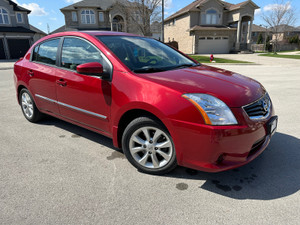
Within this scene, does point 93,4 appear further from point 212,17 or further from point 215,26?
point 215,26

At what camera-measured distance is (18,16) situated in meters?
32.0

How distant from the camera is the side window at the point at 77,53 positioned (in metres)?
3.13

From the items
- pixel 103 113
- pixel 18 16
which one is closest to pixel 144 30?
pixel 18 16

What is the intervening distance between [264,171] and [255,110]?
0.86m

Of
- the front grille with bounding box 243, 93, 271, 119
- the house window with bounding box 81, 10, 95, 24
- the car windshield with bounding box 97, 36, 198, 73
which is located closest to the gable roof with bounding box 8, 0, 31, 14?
the house window with bounding box 81, 10, 95, 24

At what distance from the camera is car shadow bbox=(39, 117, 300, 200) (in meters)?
2.45

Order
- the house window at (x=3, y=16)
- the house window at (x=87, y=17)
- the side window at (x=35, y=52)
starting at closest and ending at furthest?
the side window at (x=35, y=52)
the house window at (x=3, y=16)
the house window at (x=87, y=17)

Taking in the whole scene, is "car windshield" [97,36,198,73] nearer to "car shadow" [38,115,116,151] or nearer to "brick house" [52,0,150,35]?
"car shadow" [38,115,116,151]

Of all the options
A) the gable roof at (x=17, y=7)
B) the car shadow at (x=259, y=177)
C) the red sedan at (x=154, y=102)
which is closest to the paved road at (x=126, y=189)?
the car shadow at (x=259, y=177)

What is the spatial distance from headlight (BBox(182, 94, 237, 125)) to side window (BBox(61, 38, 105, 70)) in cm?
136

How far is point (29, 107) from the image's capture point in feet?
15.0

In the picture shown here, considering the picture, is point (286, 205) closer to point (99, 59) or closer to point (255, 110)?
point (255, 110)

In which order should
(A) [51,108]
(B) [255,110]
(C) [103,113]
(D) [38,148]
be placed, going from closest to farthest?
(B) [255,110], (C) [103,113], (D) [38,148], (A) [51,108]

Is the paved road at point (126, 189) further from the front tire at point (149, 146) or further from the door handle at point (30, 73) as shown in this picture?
the door handle at point (30, 73)
